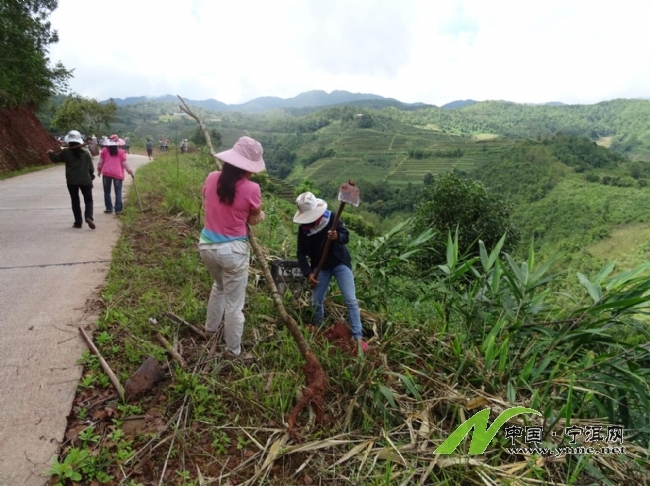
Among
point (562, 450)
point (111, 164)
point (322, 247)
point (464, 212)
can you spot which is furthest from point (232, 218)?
point (464, 212)

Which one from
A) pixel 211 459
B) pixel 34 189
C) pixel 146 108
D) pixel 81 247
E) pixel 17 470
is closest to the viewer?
pixel 17 470

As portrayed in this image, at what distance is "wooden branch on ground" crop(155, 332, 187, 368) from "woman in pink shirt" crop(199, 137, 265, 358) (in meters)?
0.37

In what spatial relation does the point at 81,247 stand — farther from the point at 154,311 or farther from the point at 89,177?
the point at 154,311

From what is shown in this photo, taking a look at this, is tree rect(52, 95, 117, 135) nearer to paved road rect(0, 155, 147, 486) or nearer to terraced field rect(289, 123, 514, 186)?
paved road rect(0, 155, 147, 486)

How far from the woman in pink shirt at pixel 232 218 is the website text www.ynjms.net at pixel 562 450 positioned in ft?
6.53

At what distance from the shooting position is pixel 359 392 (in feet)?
8.37

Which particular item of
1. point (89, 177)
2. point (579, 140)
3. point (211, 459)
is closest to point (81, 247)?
point (89, 177)

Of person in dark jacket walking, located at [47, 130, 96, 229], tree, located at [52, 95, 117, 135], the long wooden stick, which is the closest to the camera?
the long wooden stick

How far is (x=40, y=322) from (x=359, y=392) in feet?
8.73

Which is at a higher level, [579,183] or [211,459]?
[211,459]

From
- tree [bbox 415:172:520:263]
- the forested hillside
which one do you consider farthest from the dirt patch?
tree [bbox 415:172:520:263]

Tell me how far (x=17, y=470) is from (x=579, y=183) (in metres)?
63.0

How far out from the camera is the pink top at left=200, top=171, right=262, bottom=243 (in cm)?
278

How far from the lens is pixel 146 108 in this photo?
4050 centimetres
